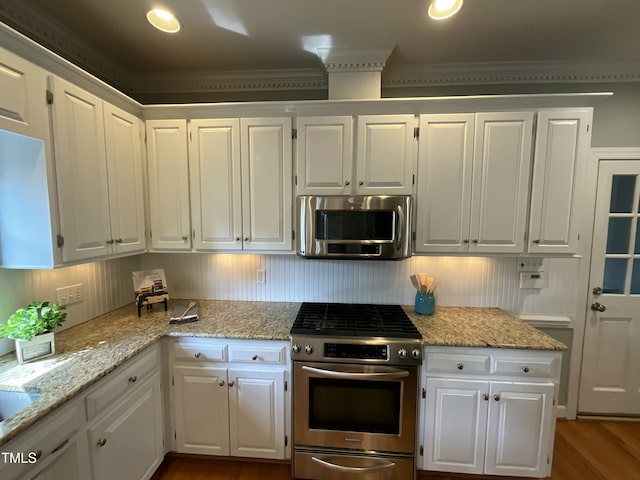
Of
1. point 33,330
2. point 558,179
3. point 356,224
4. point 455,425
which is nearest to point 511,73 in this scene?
point 558,179

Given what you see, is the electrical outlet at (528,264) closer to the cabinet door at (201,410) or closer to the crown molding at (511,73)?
the crown molding at (511,73)

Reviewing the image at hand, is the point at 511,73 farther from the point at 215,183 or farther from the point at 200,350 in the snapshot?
the point at 200,350

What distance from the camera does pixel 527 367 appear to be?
5.43 ft

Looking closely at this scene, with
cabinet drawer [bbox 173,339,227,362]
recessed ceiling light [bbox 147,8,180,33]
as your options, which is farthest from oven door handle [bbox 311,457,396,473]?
recessed ceiling light [bbox 147,8,180,33]

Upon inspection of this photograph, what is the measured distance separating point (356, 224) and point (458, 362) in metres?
1.04

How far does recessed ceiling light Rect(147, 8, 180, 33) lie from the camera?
5.21 feet

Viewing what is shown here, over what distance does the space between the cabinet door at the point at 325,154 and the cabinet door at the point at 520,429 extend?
1607 mm

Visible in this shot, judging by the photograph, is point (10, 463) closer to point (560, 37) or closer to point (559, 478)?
point (559, 478)

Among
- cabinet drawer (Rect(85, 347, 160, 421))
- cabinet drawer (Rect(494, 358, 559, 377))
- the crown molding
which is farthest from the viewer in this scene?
the crown molding

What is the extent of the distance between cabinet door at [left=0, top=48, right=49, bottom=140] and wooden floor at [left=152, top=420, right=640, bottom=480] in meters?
2.11

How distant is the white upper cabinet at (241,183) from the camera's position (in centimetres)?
197

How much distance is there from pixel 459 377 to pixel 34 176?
253 centimetres

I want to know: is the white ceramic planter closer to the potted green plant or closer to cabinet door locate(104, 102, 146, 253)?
the potted green plant

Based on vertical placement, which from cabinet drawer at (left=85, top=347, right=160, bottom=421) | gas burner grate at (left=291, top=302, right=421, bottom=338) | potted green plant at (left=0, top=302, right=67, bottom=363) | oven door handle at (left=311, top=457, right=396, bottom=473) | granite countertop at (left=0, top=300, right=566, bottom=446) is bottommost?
oven door handle at (left=311, top=457, right=396, bottom=473)
